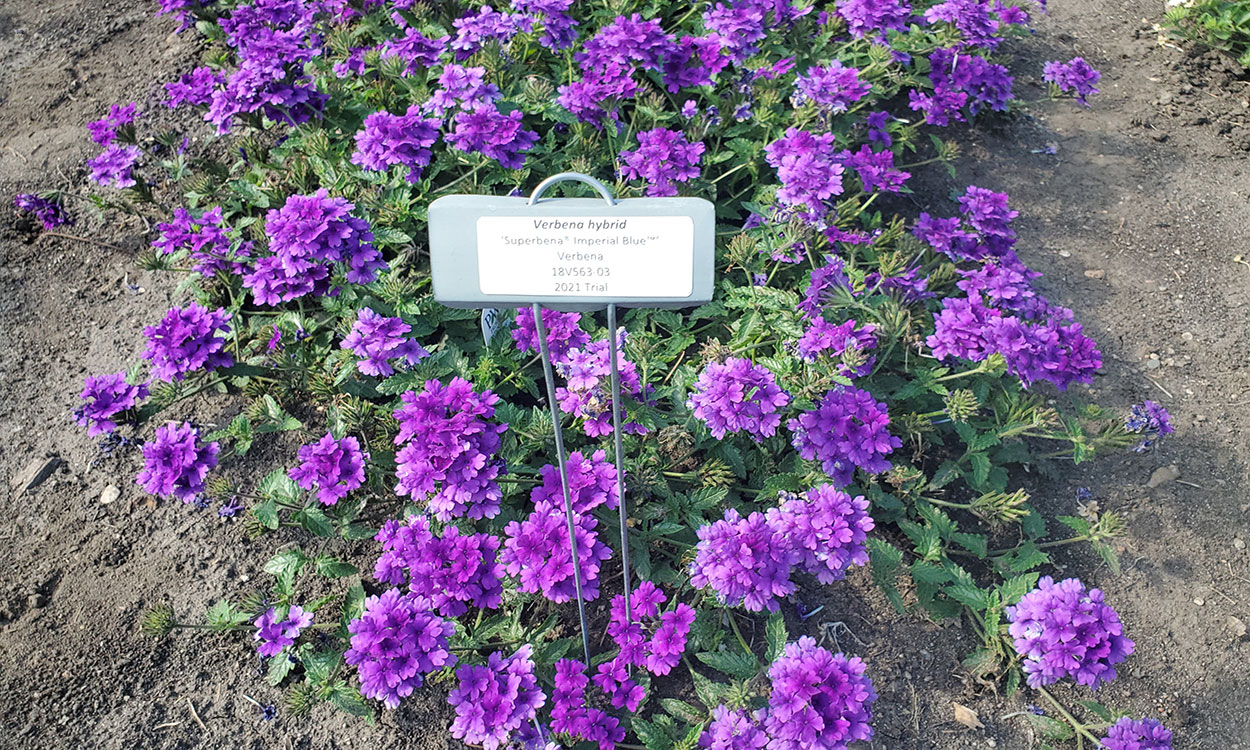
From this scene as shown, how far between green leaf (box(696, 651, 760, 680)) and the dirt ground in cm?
39

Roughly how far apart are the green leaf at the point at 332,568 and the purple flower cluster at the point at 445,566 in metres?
0.23

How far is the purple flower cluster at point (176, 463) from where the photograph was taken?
2336mm

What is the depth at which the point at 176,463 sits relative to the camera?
234cm

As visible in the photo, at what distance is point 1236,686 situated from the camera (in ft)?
8.14

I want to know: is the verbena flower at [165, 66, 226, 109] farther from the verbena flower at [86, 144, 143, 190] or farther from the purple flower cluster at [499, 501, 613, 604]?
the purple flower cluster at [499, 501, 613, 604]

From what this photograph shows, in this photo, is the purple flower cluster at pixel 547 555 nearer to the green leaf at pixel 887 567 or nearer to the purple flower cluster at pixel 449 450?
the purple flower cluster at pixel 449 450

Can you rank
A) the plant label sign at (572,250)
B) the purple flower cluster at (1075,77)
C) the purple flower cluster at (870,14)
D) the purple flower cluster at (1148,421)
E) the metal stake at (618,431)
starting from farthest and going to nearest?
the purple flower cluster at (1075,77) → the purple flower cluster at (870,14) → the purple flower cluster at (1148,421) → the metal stake at (618,431) → the plant label sign at (572,250)

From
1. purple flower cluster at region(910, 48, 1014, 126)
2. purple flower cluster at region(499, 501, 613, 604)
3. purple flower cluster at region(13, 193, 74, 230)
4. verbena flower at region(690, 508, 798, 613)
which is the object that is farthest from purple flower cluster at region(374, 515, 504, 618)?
purple flower cluster at region(910, 48, 1014, 126)

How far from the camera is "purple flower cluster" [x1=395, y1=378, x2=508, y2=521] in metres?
2.17

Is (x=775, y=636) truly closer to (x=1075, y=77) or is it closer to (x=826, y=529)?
(x=826, y=529)

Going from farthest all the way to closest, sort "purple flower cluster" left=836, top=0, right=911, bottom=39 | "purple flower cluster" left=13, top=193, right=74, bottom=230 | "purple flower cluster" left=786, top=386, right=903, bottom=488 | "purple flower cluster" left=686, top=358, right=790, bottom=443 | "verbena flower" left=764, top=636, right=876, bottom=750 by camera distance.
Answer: "purple flower cluster" left=836, top=0, right=911, bottom=39
"purple flower cluster" left=13, top=193, right=74, bottom=230
"purple flower cluster" left=786, top=386, right=903, bottom=488
"purple flower cluster" left=686, top=358, right=790, bottom=443
"verbena flower" left=764, top=636, right=876, bottom=750

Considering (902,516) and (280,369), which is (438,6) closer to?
(280,369)

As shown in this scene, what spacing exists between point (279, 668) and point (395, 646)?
0.48m

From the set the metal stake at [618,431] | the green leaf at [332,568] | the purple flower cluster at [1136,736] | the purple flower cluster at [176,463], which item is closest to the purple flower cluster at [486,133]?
the metal stake at [618,431]
